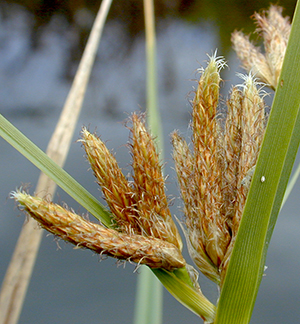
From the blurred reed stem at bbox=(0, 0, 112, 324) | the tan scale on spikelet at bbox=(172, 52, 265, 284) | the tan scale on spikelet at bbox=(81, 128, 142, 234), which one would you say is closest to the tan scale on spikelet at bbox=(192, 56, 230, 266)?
the tan scale on spikelet at bbox=(172, 52, 265, 284)

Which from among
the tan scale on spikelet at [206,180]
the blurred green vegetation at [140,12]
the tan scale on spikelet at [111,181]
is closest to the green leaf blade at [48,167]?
the tan scale on spikelet at [111,181]

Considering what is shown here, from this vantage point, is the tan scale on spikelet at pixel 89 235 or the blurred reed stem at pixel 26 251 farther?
the blurred reed stem at pixel 26 251

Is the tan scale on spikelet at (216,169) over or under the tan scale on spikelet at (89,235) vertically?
over

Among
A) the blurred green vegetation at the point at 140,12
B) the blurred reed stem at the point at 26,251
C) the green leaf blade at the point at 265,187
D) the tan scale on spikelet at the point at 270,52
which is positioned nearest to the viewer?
the green leaf blade at the point at 265,187

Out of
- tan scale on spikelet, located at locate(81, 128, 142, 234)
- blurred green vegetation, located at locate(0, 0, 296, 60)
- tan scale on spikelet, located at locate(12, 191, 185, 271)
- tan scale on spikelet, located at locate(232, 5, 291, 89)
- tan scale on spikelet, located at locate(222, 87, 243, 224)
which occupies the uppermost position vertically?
blurred green vegetation, located at locate(0, 0, 296, 60)

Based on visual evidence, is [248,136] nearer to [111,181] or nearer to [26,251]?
[111,181]

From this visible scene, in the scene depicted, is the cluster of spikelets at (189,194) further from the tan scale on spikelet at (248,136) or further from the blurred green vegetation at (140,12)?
the blurred green vegetation at (140,12)

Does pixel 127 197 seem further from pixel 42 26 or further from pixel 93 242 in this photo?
pixel 42 26

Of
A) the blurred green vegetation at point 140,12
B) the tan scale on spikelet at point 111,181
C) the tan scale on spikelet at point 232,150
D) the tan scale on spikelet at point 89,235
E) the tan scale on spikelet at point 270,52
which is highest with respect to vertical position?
the blurred green vegetation at point 140,12

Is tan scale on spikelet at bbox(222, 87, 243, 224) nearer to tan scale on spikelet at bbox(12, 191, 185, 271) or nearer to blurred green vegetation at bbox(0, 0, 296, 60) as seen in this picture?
tan scale on spikelet at bbox(12, 191, 185, 271)
